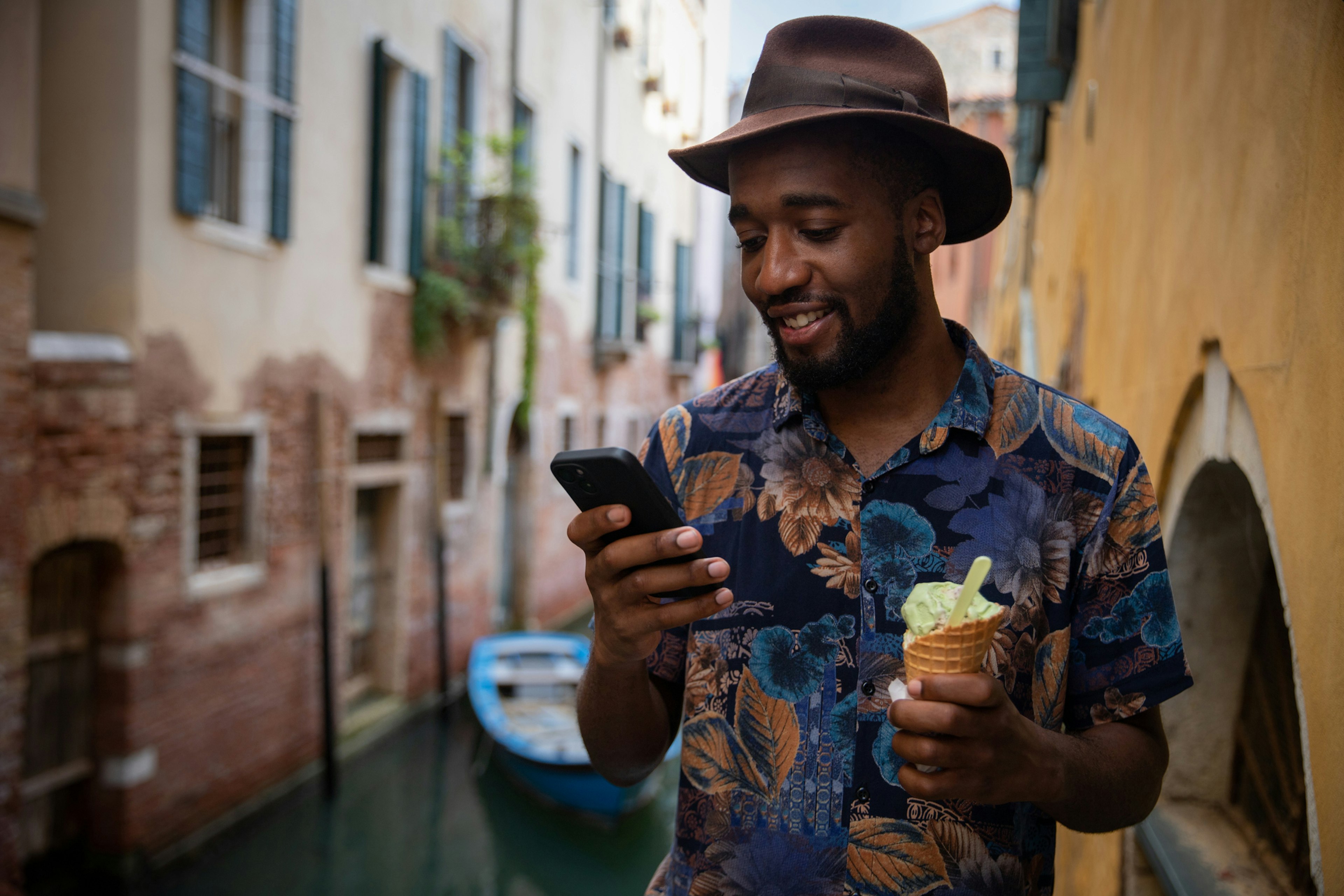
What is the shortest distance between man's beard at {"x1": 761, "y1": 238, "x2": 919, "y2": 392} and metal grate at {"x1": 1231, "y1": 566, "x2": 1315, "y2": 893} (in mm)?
1080

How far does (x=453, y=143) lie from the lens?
29.8 feet

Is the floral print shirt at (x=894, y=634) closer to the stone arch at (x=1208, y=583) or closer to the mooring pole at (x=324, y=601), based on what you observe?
the stone arch at (x=1208, y=583)

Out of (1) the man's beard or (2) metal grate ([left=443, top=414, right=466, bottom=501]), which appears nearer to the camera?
(1) the man's beard

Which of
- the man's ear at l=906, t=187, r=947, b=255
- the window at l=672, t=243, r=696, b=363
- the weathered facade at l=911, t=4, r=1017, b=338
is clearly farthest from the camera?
→ the window at l=672, t=243, r=696, b=363

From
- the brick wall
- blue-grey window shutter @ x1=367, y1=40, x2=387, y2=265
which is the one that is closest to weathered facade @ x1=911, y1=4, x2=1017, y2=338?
blue-grey window shutter @ x1=367, y1=40, x2=387, y2=265

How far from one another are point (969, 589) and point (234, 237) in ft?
20.0

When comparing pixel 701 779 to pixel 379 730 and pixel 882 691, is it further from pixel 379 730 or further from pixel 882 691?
pixel 379 730

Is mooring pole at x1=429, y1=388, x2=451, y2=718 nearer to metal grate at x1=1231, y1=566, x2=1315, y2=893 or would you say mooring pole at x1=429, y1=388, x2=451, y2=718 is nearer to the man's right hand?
metal grate at x1=1231, y1=566, x2=1315, y2=893

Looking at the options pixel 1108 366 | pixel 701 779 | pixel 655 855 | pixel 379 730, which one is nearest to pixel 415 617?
pixel 379 730

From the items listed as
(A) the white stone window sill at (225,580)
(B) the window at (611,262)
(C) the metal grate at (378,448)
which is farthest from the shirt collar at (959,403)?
(B) the window at (611,262)

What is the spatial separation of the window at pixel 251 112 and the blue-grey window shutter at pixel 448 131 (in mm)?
2223

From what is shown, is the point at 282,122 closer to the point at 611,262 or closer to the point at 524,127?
the point at 524,127

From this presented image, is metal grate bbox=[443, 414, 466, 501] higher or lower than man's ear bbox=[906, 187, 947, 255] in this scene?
lower

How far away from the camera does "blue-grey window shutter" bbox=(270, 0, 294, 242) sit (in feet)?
20.9
